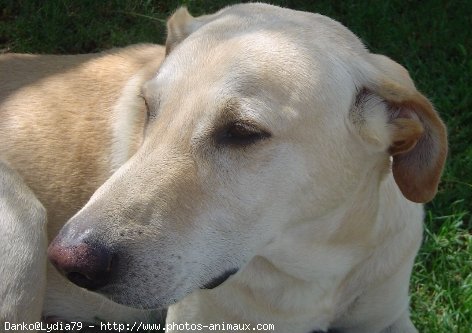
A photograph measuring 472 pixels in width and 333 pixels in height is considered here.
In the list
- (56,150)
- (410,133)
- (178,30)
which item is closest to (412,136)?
(410,133)

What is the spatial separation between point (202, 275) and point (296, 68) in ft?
2.63

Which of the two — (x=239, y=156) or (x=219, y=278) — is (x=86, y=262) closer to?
(x=219, y=278)

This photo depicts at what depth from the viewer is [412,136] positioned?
101 inches

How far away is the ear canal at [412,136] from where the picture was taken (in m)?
2.58

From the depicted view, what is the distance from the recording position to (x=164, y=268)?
235cm

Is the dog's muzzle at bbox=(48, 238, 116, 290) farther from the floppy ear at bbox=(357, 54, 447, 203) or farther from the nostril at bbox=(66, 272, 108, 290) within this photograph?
the floppy ear at bbox=(357, 54, 447, 203)

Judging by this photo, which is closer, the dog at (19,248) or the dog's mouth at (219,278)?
the dog's mouth at (219,278)

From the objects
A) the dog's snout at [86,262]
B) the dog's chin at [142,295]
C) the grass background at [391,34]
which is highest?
the dog's snout at [86,262]

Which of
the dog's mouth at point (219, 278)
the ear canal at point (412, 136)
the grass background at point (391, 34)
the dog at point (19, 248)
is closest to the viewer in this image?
the dog's mouth at point (219, 278)

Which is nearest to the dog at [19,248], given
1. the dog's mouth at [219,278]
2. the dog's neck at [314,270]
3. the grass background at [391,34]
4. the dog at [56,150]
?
the dog at [56,150]

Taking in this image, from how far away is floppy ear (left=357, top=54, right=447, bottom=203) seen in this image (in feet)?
8.47

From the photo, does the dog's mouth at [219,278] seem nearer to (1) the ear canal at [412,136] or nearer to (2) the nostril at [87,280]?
(2) the nostril at [87,280]

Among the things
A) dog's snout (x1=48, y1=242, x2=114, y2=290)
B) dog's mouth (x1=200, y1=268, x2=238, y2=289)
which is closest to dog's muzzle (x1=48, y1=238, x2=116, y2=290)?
dog's snout (x1=48, y1=242, x2=114, y2=290)

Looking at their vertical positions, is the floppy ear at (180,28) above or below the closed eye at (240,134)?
below
